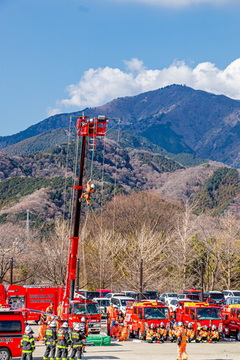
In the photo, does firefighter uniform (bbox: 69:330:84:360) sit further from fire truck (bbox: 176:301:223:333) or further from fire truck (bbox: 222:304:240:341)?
fire truck (bbox: 222:304:240:341)

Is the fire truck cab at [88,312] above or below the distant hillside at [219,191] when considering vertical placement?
below

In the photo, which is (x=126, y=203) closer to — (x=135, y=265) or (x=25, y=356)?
(x=135, y=265)

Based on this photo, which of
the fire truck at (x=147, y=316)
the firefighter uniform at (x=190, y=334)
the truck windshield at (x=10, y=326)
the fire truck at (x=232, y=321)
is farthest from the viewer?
the fire truck at (x=232, y=321)

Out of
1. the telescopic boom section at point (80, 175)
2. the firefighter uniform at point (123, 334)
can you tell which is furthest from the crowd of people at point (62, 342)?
the firefighter uniform at point (123, 334)

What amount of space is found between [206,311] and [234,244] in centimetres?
3445

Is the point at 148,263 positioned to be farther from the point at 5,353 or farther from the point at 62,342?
the point at 5,353

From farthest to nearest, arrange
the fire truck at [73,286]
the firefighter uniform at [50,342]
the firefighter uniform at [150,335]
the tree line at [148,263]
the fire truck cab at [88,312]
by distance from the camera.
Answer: the tree line at [148,263] < the fire truck cab at [88,312] < the firefighter uniform at [150,335] < the fire truck at [73,286] < the firefighter uniform at [50,342]

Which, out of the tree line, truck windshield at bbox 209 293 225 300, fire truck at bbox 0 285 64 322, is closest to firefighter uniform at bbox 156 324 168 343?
fire truck at bbox 0 285 64 322

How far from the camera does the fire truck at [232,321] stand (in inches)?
1185

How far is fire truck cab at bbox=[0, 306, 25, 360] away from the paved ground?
1.79m

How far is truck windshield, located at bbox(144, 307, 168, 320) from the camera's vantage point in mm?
28356

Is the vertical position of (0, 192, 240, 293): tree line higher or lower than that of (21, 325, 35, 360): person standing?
higher

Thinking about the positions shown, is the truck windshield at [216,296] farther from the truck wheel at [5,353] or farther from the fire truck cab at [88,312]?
the truck wheel at [5,353]

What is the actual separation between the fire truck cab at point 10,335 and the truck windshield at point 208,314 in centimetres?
1154
